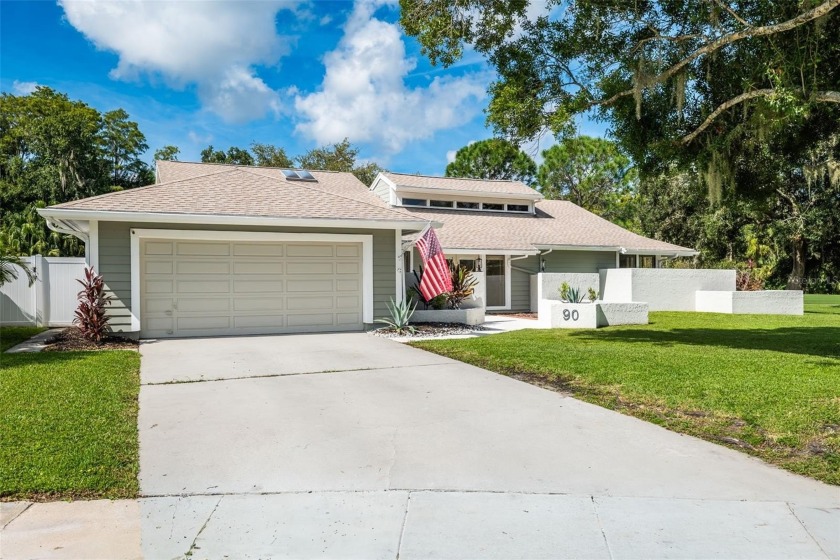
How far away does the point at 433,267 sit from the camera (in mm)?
13242

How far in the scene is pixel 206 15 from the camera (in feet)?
32.0

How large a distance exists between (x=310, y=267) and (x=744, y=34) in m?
9.41

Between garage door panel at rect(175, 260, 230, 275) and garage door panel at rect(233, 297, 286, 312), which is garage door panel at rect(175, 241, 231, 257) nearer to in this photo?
garage door panel at rect(175, 260, 230, 275)

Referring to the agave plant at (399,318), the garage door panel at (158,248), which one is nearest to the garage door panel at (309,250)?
the agave plant at (399,318)

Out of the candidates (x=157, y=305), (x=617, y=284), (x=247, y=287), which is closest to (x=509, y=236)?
(x=617, y=284)

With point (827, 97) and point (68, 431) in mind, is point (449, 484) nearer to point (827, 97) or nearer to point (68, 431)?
point (68, 431)

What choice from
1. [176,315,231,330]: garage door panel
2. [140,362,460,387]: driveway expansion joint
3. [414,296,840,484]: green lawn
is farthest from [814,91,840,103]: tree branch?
[176,315,231,330]: garage door panel

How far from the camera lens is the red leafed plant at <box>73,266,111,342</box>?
10469mm

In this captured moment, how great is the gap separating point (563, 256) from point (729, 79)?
37.3ft

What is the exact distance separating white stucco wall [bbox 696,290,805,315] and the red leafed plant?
17.8 meters

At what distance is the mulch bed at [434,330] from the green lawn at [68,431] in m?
5.57

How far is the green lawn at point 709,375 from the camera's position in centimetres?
470

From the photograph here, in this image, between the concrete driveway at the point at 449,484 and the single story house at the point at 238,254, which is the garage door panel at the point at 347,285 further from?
the concrete driveway at the point at 449,484

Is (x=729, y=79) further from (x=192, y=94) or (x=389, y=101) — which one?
(x=192, y=94)
